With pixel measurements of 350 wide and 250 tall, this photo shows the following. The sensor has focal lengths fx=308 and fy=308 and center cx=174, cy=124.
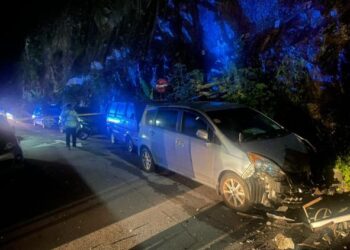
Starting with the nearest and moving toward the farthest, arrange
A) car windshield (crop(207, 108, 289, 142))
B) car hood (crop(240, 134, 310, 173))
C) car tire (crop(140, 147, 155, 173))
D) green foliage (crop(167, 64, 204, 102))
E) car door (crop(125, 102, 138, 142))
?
car hood (crop(240, 134, 310, 173))
car windshield (crop(207, 108, 289, 142))
car tire (crop(140, 147, 155, 173))
car door (crop(125, 102, 138, 142))
green foliage (crop(167, 64, 204, 102))

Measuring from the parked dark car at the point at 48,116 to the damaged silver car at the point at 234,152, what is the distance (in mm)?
14160

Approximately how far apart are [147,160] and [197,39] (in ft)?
29.9

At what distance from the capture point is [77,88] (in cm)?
2658

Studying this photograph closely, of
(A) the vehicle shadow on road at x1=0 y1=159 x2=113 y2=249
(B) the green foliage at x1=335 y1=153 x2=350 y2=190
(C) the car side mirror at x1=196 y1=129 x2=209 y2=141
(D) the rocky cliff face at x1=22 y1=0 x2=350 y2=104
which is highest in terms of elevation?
(D) the rocky cliff face at x1=22 y1=0 x2=350 y2=104

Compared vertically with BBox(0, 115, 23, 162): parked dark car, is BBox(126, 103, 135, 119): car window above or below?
A: above

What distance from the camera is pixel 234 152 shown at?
519 cm

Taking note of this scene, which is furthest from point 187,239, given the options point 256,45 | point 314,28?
point 256,45

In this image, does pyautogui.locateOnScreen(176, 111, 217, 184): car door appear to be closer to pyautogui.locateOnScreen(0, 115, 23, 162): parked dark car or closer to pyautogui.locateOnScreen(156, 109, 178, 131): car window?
pyautogui.locateOnScreen(156, 109, 178, 131): car window

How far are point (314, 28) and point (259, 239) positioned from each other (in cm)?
755

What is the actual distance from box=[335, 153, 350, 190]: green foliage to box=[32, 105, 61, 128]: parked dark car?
56.4ft

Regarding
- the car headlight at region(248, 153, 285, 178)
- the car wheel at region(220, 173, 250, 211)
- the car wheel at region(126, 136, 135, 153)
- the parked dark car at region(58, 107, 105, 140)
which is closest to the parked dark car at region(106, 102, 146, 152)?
the car wheel at region(126, 136, 135, 153)

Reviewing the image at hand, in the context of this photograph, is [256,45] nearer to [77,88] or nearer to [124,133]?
[124,133]

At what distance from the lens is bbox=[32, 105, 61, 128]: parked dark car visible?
19.4m

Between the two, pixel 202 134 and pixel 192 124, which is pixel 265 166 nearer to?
pixel 202 134
